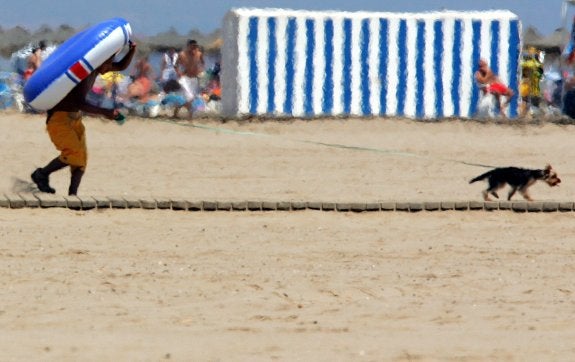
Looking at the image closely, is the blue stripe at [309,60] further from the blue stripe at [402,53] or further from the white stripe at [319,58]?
the blue stripe at [402,53]

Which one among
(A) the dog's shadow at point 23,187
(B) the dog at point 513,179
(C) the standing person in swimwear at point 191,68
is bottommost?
(A) the dog's shadow at point 23,187

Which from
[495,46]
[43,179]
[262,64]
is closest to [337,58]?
[262,64]

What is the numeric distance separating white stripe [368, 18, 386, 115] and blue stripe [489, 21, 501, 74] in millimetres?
1760

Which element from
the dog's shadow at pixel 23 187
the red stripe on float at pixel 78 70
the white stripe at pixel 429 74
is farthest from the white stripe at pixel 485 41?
the red stripe on float at pixel 78 70

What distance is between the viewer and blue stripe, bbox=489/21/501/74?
24125 mm

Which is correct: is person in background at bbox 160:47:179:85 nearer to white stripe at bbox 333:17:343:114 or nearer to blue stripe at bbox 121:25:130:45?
white stripe at bbox 333:17:343:114

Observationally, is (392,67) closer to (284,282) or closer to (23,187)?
(23,187)

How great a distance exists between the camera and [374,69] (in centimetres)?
2381

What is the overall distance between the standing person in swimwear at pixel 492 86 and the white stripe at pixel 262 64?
310 cm

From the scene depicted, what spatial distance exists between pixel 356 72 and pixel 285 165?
5613 mm

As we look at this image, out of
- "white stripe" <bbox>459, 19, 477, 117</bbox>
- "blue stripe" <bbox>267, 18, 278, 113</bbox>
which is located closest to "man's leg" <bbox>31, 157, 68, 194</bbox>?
"blue stripe" <bbox>267, 18, 278, 113</bbox>

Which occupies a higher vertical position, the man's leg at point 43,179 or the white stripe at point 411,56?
the white stripe at point 411,56

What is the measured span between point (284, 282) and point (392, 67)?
13988mm

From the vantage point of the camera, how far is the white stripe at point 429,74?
23.8 meters
